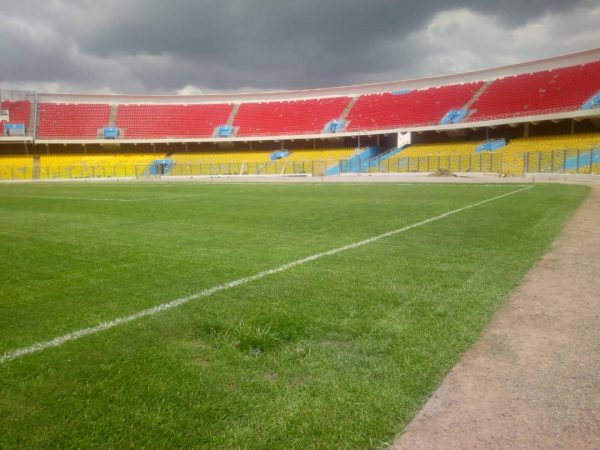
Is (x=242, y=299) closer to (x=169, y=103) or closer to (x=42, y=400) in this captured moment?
(x=42, y=400)

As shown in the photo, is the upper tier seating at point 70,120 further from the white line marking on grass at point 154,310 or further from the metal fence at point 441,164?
the white line marking on grass at point 154,310

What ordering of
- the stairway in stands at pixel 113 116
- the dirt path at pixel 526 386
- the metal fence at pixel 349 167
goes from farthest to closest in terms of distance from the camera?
the stairway in stands at pixel 113 116, the metal fence at pixel 349 167, the dirt path at pixel 526 386

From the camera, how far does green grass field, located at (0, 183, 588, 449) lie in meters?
2.17

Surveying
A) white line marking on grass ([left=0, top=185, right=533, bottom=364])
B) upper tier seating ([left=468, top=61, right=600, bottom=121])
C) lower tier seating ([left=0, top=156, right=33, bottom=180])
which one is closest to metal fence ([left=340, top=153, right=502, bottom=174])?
upper tier seating ([left=468, top=61, right=600, bottom=121])

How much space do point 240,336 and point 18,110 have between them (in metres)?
67.7

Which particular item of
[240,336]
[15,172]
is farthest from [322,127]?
[240,336]

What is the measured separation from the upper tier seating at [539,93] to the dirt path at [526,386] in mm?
41457

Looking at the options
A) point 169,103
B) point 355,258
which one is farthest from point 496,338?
point 169,103

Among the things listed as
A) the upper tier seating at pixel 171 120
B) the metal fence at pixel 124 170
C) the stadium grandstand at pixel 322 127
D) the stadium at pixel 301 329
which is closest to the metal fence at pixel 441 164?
the stadium grandstand at pixel 322 127

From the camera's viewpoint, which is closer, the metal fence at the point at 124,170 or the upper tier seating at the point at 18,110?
the metal fence at the point at 124,170

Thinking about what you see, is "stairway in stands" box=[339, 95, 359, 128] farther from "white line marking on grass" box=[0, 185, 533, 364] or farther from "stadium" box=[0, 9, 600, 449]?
"white line marking on grass" box=[0, 185, 533, 364]

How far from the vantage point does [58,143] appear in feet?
187

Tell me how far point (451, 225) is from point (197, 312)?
661cm

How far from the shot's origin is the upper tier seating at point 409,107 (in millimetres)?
49000
